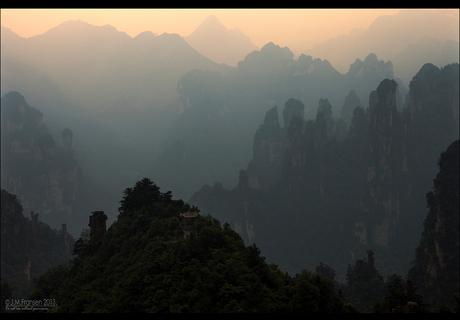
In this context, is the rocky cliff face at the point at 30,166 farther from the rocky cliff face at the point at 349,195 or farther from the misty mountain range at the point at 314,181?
the rocky cliff face at the point at 349,195

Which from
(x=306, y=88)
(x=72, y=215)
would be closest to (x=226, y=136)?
(x=306, y=88)

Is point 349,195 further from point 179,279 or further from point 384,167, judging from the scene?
point 179,279

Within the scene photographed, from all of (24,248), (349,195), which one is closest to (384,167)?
(349,195)

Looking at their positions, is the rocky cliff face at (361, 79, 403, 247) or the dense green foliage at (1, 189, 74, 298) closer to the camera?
the dense green foliage at (1, 189, 74, 298)

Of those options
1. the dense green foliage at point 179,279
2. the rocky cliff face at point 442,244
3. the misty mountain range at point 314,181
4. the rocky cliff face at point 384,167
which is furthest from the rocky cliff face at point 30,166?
the rocky cliff face at point 442,244

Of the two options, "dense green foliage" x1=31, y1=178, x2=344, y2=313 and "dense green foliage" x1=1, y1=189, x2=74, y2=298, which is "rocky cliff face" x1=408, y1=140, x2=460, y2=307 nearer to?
"dense green foliage" x1=31, y1=178, x2=344, y2=313

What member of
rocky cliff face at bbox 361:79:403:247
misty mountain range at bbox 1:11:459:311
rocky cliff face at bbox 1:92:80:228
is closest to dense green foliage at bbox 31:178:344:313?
misty mountain range at bbox 1:11:459:311
